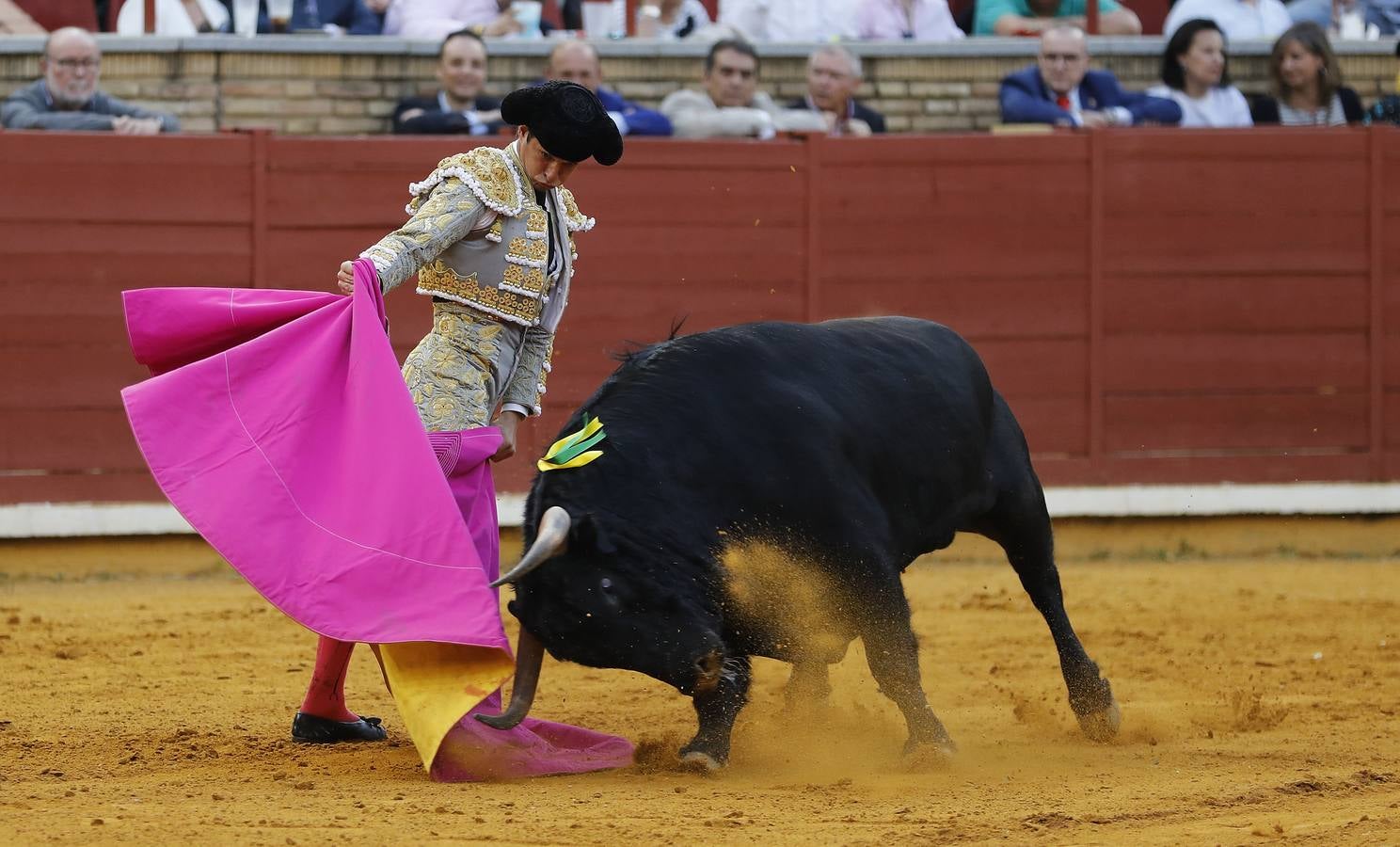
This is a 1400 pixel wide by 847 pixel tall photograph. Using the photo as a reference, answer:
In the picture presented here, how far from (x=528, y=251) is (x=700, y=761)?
1044 millimetres

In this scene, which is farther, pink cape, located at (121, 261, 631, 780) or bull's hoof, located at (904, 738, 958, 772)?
bull's hoof, located at (904, 738, 958, 772)

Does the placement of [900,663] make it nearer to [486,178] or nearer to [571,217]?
[571,217]

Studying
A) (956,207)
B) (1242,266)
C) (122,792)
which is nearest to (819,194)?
(956,207)

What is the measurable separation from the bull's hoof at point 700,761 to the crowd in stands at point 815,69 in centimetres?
396

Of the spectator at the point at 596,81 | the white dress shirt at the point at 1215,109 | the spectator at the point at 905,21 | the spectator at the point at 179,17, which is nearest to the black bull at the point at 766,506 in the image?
the spectator at the point at 596,81

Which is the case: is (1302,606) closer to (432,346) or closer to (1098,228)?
(1098,228)

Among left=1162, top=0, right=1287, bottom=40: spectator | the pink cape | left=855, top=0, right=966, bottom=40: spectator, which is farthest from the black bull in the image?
left=1162, top=0, right=1287, bottom=40: spectator

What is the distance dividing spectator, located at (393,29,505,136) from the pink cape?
3565 mm

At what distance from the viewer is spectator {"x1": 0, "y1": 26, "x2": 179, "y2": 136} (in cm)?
680

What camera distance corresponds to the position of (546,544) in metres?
3.23

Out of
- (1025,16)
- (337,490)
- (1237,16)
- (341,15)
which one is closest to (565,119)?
(337,490)

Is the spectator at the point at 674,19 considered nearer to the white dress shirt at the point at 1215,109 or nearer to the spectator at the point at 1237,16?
the white dress shirt at the point at 1215,109

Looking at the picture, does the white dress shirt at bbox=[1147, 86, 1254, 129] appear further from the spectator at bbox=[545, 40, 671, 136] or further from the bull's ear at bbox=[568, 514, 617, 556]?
the bull's ear at bbox=[568, 514, 617, 556]

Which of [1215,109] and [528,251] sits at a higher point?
[1215,109]
